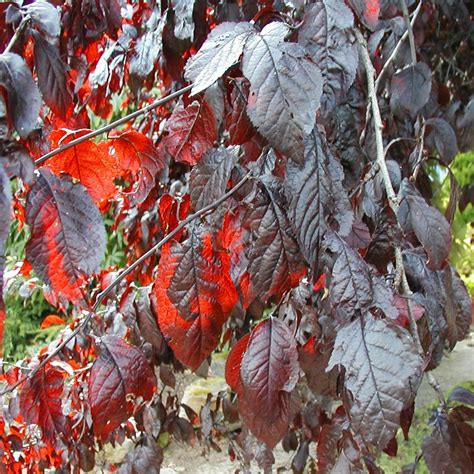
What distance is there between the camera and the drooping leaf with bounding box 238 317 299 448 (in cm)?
65

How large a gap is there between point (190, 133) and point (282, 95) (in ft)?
0.84

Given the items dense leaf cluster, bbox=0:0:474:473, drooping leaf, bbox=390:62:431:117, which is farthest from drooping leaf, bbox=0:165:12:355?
drooping leaf, bbox=390:62:431:117

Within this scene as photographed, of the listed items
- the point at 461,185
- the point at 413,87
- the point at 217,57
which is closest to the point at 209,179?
the point at 217,57

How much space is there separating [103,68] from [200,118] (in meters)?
0.78

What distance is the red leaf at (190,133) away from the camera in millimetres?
803

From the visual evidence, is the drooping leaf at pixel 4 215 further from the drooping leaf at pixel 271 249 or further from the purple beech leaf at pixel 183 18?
the purple beech leaf at pixel 183 18

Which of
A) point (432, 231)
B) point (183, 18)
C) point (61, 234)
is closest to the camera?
point (61, 234)

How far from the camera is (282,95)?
571 mm

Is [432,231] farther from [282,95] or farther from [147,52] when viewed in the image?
[147,52]

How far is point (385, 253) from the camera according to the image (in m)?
0.74

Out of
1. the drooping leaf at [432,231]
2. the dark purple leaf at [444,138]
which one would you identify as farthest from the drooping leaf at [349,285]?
the dark purple leaf at [444,138]

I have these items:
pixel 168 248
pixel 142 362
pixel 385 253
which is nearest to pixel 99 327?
pixel 142 362

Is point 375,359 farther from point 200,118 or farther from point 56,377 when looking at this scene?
point 56,377

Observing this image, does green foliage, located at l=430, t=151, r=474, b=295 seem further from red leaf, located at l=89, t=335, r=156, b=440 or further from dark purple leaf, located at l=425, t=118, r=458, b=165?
red leaf, located at l=89, t=335, r=156, b=440
